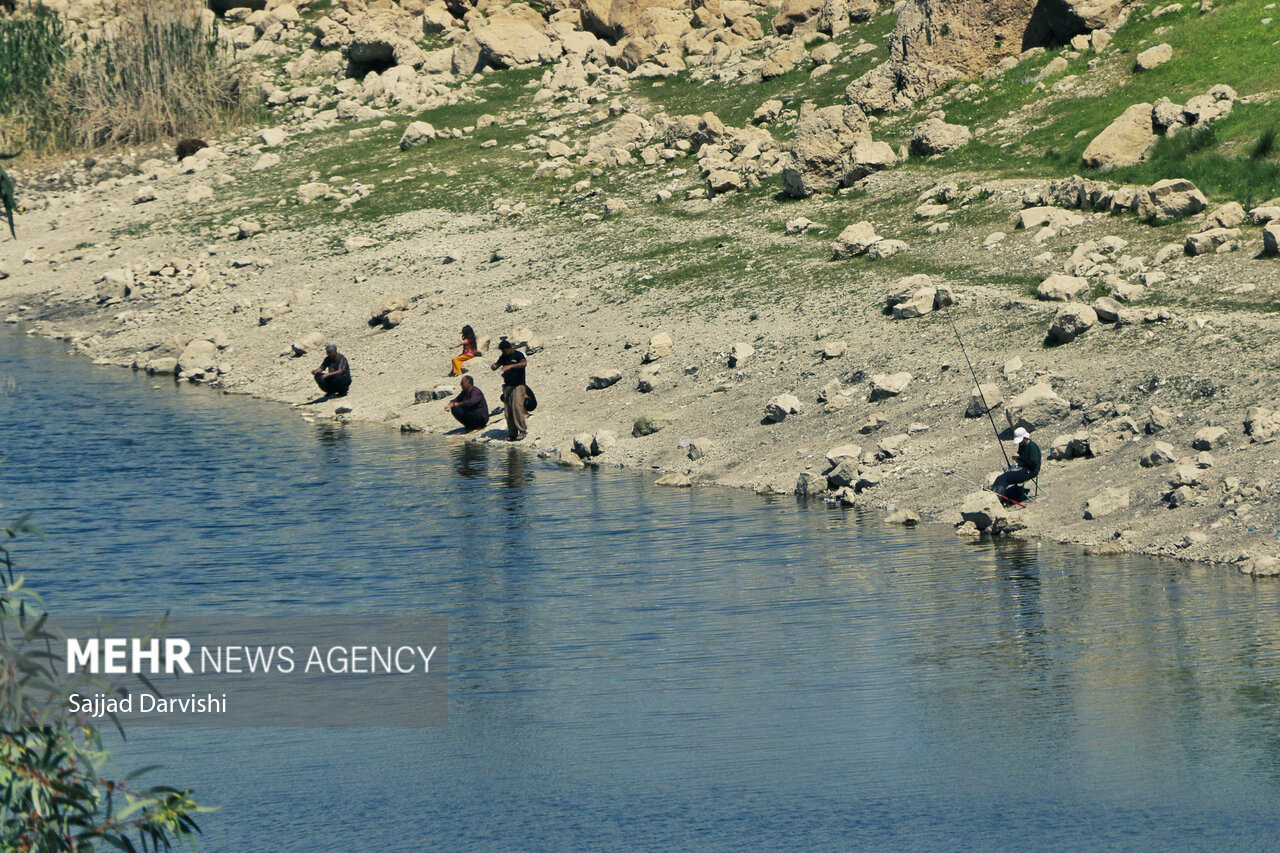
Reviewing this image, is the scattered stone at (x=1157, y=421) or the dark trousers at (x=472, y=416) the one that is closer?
the scattered stone at (x=1157, y=421)

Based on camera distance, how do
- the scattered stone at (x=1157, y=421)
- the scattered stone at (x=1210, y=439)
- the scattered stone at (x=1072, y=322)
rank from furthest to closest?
the scattered stone at (x=1072, y=322) → the scattered stone at (x=1157, y=421) → the scattered stone at (x=1210, y=439)

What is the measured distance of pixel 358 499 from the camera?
2553 centimetres

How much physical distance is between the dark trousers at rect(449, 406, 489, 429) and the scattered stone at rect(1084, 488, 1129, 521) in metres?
12.8

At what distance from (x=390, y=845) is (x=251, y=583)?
28.8 feet

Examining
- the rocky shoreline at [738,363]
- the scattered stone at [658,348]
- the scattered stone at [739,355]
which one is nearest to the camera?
the rocky shoreline at [738,363]

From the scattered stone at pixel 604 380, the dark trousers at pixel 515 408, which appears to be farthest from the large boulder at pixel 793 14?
the dark trousers at pixel 515 408

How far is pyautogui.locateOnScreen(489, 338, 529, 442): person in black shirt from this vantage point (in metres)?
29.3

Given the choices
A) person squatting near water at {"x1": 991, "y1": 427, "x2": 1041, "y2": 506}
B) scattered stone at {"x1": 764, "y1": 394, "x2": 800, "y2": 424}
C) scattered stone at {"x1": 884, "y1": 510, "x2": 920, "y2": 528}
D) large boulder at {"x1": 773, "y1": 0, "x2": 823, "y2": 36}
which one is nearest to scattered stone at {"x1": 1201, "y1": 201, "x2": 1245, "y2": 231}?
scattered stone at {"x1": 764, "y1": 394, "x2": 800, "y2": 424}

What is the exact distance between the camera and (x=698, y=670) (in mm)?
Answer: 16297

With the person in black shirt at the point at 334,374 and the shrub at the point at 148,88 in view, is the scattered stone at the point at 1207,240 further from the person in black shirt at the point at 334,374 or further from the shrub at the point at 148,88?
the shrub at the point at 148,88

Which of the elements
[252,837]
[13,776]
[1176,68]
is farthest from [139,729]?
[1176,68]

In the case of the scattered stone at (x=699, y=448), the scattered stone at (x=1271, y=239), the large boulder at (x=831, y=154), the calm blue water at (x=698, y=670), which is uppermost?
the large boulder at (x=831, y=154)

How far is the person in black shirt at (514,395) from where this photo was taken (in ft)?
96.3

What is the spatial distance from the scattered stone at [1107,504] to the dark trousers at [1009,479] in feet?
2.99
